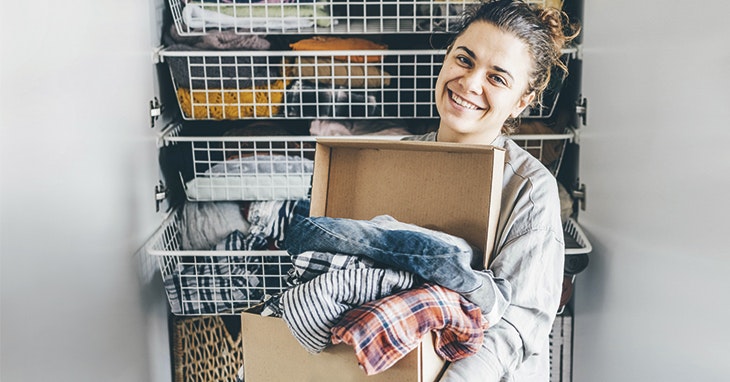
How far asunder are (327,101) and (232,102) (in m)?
0.23

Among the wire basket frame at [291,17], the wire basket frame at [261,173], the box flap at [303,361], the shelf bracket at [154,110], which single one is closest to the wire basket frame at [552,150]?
the wire basket frame at [261,173]

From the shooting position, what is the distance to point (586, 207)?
1.71 m

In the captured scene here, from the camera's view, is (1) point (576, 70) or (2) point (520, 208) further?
(1) point (576, 70)

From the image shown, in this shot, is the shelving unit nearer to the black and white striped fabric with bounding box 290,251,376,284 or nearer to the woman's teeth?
the woman's teeth

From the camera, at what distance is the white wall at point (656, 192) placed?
41.7 inches

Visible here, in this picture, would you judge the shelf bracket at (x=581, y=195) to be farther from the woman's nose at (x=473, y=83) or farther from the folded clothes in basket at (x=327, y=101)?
the woman's nose at (x=473, y=83)

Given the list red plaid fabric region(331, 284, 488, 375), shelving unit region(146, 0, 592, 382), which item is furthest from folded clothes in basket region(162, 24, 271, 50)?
red plaid fabric region(331, 284, 488, 375)

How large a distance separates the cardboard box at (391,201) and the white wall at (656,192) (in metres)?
0.33

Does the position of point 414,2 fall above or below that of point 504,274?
above

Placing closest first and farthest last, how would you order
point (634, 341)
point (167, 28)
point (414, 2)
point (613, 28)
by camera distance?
point (634, 341) < point (613, 28) < point (414, 2) < point (167, 28)

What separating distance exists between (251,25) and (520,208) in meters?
0.89

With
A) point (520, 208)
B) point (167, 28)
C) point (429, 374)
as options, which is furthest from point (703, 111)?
point (167, 28)

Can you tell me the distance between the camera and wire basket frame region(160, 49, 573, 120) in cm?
174

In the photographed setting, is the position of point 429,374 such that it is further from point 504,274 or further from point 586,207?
point 586,207
